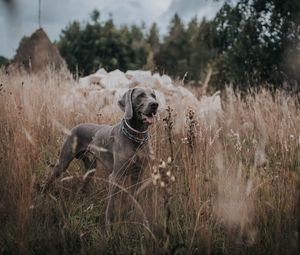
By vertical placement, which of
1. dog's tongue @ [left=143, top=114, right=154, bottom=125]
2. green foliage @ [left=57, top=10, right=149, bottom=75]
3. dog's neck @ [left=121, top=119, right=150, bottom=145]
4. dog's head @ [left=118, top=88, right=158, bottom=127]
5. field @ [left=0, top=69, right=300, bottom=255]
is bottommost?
field @ [left=0, top=69, right=300, bottom=255]

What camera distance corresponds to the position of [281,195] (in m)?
3.03

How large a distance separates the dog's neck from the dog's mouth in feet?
0.40

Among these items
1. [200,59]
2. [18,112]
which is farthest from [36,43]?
[200,59]

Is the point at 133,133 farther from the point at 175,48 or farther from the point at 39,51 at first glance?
the point at 175,48

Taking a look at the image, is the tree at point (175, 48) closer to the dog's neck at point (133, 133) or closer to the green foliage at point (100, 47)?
the green foliage at point (100, 47)

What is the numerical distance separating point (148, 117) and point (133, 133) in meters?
0.20

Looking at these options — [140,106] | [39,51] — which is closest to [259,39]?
[39,51]

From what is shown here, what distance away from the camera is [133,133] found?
357cm

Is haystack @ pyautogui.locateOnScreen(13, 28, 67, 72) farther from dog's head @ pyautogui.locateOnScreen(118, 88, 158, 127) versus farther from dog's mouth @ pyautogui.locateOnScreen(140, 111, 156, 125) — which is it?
dog's mouth @ pyautogui.locateOnScreen(140, 111, 156, 125)

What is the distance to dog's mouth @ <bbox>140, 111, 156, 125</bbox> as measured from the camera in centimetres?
347

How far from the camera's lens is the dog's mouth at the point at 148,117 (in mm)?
3471

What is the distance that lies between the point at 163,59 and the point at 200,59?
153 inches

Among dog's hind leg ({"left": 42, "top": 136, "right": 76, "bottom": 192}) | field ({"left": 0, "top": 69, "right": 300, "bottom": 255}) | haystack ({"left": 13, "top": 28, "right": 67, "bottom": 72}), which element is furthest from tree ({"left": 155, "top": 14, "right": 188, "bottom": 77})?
field ({"left": 0, "top": 69, "right": 300, "bottom": 255})

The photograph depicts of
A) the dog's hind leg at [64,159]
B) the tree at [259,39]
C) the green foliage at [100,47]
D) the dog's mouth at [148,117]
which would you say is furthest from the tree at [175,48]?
the dog's mouth at [148,117]
